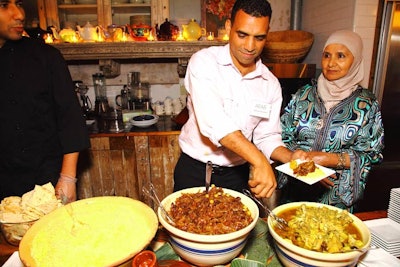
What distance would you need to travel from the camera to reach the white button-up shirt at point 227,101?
145cm

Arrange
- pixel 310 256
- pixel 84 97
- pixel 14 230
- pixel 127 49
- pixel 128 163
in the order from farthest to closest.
A: pixel 84 97 < pixel 127 49 < pixel 128 163 < pixel 14 230 < pixel 310 256

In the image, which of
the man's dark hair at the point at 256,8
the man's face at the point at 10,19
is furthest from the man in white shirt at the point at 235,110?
the man's face at the point at 10,19

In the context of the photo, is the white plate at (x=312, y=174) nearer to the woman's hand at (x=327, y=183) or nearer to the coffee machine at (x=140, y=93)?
the woman's hand at (x=327, y=183)

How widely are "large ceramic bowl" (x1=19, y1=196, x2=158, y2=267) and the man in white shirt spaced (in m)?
0.51

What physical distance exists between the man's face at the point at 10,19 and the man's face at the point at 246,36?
1209mm

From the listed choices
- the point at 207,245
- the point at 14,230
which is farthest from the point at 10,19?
the point at 207,245

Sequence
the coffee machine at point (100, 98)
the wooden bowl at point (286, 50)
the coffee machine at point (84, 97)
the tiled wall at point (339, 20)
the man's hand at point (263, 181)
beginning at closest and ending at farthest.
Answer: the man's hand at point (263, 181) → the tiled wall at point (339, 20) → the wooden bowl at point (286, 50) → the coffee machine at point (84, 97) → the coffee machine at point (100, 98)

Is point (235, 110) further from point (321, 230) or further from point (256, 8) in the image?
point (321, 230)

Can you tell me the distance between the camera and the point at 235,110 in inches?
64.8

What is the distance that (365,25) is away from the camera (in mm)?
2787

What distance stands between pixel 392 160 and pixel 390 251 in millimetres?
2952

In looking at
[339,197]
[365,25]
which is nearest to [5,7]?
[339,197]

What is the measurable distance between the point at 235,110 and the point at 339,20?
7.16 feet

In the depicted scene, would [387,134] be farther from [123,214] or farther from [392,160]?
[123,214]
